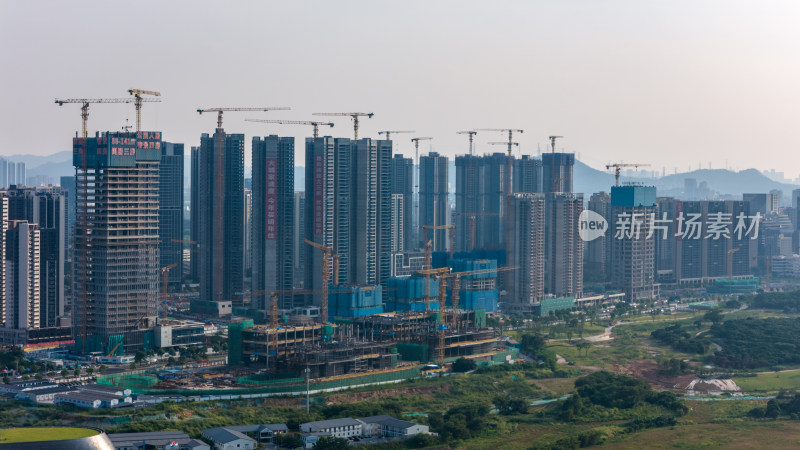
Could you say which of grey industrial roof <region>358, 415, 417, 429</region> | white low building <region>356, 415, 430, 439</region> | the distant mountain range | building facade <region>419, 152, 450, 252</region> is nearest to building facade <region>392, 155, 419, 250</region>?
building facade <region>419, 152, 450, 252</region>

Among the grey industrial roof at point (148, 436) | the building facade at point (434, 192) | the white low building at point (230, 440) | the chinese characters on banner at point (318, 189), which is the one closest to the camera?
the grey industrial roof at point (148, 436)

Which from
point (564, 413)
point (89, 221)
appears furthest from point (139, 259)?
point (564, 413)

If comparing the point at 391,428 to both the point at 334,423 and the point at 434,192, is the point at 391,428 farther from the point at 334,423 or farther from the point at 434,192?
the point at 434,192

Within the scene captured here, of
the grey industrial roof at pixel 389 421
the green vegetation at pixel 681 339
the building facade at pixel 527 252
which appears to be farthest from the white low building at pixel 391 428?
the building facade at pixel 527 252

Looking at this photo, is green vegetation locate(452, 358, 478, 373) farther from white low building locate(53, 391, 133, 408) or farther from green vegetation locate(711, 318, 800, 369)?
white low building locate(53, 391, 133, 408)

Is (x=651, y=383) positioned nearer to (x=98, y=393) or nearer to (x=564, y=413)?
Answer: (x=564, y=413)

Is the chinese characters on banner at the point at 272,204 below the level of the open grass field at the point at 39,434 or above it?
above

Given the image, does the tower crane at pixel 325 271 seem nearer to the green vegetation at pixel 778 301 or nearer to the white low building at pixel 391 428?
the white low building at pixel 391 428

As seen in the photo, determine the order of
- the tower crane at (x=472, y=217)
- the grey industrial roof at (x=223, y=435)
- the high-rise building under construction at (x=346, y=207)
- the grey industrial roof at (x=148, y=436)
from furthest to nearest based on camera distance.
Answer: the tower crane at (x=472, y=217) < the high-rise building under construction at (x=346, y=207) < the grey industrial roof at (x=223, y=435) < the grey industrial roof at (x=148, y=436)

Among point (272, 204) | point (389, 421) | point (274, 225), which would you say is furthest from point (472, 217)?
point (389, 421)
